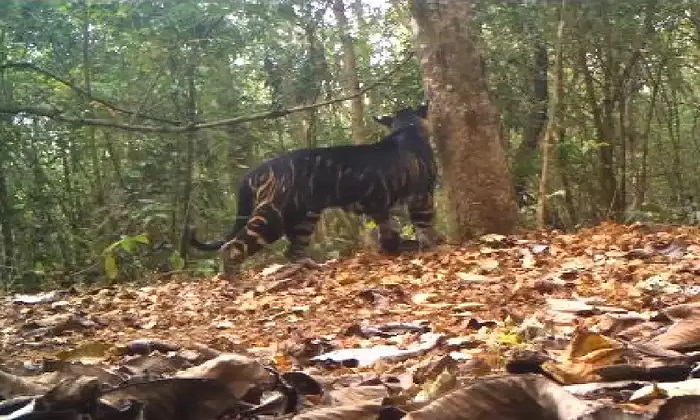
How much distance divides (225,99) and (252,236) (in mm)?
3734

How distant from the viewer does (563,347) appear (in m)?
2.80

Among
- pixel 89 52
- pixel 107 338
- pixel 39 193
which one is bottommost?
pixel 107 338

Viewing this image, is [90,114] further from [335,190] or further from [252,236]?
[335,190]

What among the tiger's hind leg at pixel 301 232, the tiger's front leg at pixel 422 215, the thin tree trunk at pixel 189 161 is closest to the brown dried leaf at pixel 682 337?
the tiger's front leg at pixel 422 215

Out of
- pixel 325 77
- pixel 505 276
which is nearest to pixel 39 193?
pixel 325 77

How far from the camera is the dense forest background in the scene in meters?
9.91

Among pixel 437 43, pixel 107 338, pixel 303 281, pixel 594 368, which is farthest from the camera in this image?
pixel 437 43

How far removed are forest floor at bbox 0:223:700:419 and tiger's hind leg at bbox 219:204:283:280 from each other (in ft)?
2.96

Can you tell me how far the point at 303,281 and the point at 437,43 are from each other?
2.46 metres

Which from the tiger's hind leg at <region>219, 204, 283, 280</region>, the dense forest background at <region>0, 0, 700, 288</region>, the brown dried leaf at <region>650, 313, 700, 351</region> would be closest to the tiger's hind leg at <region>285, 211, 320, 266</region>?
the tiger's hind leg at <region>219, 204, 283, 280</region>

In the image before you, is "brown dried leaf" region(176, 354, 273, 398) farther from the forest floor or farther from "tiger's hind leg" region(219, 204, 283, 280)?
"tiger's hind leg" region(219, 204, 283, 280)

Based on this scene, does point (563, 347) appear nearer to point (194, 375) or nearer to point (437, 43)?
point (194, 375)

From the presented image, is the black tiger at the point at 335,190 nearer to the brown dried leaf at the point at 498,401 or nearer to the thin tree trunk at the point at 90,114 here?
the thin tree trunk at the point at 90,114

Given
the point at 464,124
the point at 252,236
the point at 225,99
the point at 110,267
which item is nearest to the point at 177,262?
the point at 110,267
